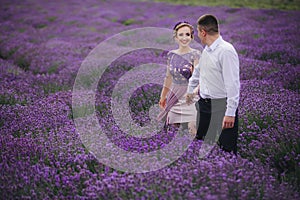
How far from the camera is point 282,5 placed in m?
14.6

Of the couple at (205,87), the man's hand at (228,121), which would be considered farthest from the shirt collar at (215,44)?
the man's hand at (228,121)

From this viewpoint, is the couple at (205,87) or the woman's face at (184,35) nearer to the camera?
the couple at (205,87)

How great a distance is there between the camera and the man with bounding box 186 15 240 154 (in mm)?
2496

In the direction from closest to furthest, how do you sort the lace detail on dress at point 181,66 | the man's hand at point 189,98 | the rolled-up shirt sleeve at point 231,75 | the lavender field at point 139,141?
the lavender field at point 139,141
the rolled-up shirt sleeve at point 231,75
the man's hand at point 189,98
the lace detail on dress at point 181,66

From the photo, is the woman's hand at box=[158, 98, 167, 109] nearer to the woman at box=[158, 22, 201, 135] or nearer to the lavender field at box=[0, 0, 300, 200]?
the woman at box=[158, 22, 201, 135]

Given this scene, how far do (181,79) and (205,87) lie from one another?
70cm

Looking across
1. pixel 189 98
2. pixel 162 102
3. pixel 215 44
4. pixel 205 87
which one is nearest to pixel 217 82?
pixel 205 87

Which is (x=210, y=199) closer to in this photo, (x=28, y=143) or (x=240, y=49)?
(x=28, y=143)

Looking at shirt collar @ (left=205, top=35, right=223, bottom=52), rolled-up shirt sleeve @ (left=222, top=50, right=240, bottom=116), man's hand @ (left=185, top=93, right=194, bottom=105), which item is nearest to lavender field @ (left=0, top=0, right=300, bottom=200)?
man's hand @ (left=185, top=93, right=194, bottom=105)

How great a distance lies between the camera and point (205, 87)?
2787 mm

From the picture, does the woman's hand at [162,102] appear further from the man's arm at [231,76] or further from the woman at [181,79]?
the man's arm at [231,76]

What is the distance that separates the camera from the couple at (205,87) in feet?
8.25

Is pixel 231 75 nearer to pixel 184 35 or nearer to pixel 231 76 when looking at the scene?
pixel 231 76

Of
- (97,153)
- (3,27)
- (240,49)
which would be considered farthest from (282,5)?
(97,153)
